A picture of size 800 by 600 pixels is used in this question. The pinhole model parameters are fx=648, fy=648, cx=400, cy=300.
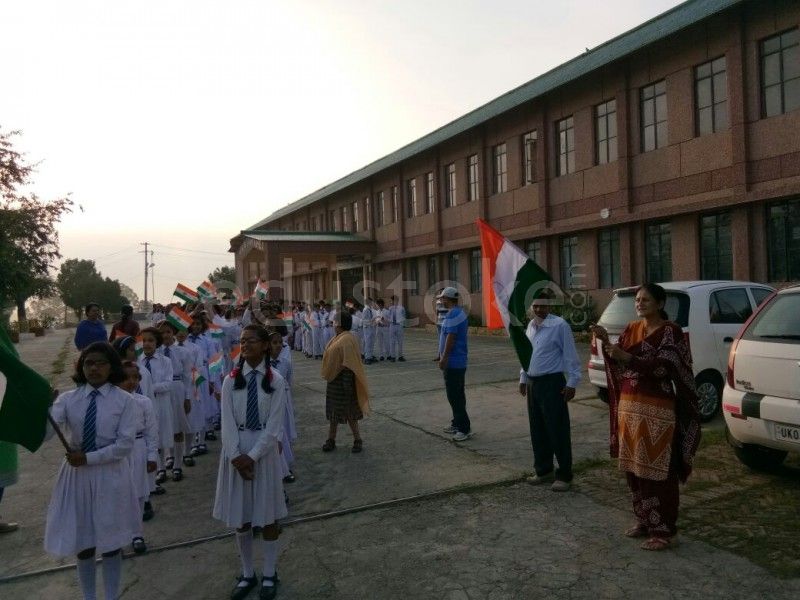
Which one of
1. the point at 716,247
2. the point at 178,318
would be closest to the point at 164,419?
the point at 178,318

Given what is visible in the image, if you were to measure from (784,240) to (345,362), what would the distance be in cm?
1196

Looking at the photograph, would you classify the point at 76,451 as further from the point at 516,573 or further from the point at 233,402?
the point at 516,573

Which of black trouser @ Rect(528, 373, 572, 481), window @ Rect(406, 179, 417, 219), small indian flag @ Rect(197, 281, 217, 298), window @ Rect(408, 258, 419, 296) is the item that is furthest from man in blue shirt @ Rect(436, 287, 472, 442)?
window @ Rect(406, 179, 417, 219)

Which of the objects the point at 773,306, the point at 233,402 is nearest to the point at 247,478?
the point at 233,402

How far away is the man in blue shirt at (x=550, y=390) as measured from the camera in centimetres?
578

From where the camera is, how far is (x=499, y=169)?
2480 centimetres

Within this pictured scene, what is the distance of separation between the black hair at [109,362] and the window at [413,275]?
27.2 metres

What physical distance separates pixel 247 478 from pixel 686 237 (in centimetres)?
1554

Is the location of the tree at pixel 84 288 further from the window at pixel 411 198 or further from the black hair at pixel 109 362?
the black hair at pixel 109 362

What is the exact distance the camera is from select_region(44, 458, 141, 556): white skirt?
3.69 meters

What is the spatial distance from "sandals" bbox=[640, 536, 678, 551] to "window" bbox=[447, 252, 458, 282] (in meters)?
23.5

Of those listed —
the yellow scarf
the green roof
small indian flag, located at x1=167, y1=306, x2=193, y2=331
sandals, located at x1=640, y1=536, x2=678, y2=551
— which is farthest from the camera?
the green roof

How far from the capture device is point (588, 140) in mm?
19906

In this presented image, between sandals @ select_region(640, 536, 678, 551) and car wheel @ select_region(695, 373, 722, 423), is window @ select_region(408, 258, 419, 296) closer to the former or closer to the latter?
car wheel @ select_region(695, 373, 722, 423)
